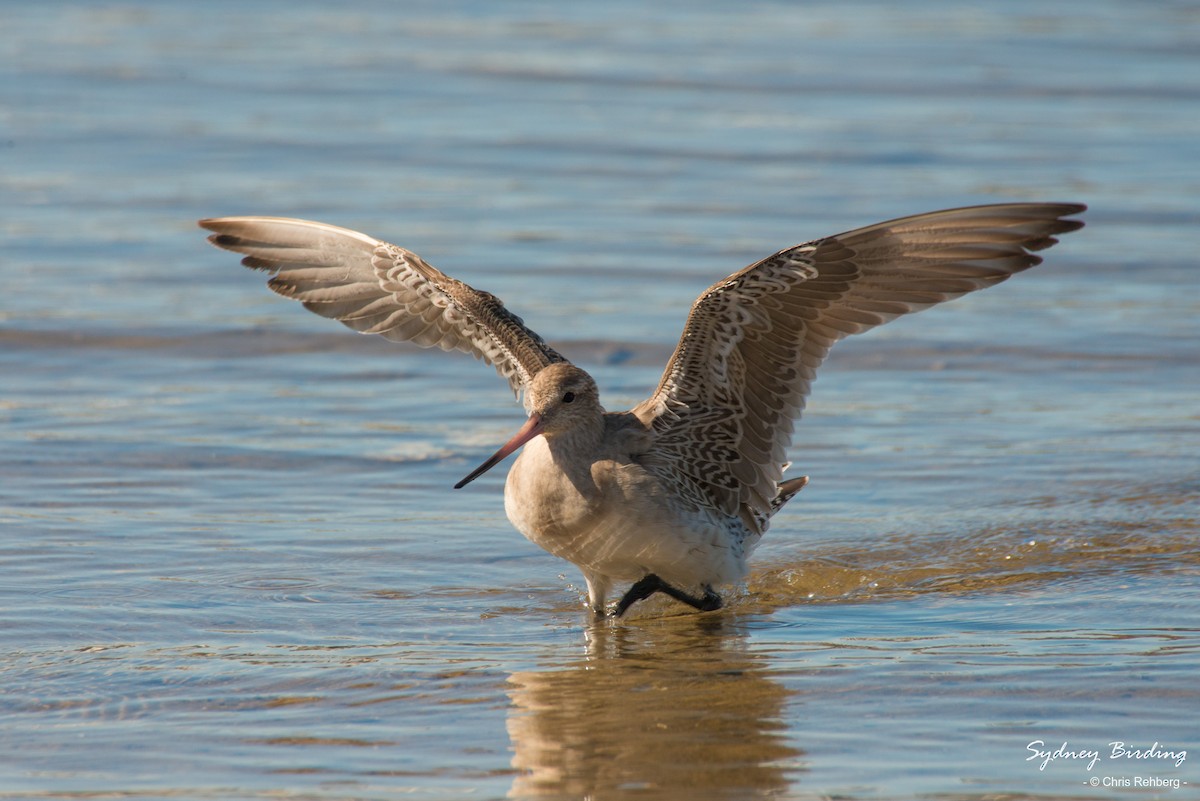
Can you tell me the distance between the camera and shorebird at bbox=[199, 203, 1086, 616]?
6.20m

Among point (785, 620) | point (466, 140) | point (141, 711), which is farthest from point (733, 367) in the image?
point (466, 140)

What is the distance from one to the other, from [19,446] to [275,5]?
14.2 m

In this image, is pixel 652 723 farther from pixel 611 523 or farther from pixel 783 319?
pixel 783 319

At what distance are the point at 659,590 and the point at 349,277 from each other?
6.55 feet

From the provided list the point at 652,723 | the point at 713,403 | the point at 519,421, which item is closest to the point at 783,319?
the point at 713,403

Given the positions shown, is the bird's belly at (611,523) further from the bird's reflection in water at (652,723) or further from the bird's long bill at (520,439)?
the bird's reflection in water at (652,723)

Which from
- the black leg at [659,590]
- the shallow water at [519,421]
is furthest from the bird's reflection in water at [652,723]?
the black leg at [659,590]

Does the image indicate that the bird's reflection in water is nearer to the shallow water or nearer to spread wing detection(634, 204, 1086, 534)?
the shallow water

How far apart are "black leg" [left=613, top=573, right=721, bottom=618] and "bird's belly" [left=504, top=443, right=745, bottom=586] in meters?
0.04

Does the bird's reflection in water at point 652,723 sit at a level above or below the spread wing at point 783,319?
below

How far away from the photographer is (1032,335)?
33.6ft

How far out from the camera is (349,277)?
7359 millimetres

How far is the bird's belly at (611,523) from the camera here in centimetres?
625

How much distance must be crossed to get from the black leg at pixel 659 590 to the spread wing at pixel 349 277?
1.10m
